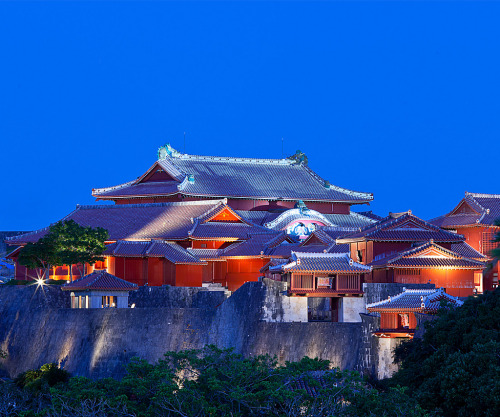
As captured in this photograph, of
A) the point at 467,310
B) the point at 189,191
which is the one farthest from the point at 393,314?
the point at 189,191

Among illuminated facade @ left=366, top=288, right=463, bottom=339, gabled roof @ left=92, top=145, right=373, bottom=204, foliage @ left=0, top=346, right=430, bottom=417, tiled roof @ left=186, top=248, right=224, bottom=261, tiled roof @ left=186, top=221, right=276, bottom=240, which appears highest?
gabled roof @ left=92, top=145, right=373, bottom=204

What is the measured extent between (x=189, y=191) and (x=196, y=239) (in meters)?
6.50

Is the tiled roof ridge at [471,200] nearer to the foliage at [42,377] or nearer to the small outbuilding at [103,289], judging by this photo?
the small outbuilding at [103,289]

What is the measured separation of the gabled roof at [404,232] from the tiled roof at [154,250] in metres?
9.58

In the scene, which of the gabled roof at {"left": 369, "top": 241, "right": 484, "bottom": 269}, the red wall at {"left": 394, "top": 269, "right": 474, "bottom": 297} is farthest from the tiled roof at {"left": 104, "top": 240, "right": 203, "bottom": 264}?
the red wall at {"left": 394, "top": 269, "right": 474, "bottom": 297}

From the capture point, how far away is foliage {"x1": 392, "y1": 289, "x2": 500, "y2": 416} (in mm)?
30547

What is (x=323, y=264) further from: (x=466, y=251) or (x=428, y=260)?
(x=466, y=251)

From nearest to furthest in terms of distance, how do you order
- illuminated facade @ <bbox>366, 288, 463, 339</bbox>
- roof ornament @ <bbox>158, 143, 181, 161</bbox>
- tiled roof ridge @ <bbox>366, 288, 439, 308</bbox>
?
illuminated facade @ <bbox>366, 288, 463, 339</bbox> < tiled roof ridge @ <bbox>366, 288, 439, 308</bbox> < roof ornament @ <bbox>158, 143, 181, 161</bbox>

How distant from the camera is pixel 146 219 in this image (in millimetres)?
59469

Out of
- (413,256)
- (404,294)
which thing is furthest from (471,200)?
(404,294)

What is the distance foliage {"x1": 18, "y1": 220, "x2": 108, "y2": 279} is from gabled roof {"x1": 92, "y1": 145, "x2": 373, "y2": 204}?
328 inches

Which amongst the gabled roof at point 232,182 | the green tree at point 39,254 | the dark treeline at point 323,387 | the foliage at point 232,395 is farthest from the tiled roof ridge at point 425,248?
the green tree at point 39,254

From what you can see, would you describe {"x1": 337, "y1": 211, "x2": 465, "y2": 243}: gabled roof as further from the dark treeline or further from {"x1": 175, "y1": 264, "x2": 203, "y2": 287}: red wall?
the dark treeline

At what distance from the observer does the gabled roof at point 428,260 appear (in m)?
46.2
